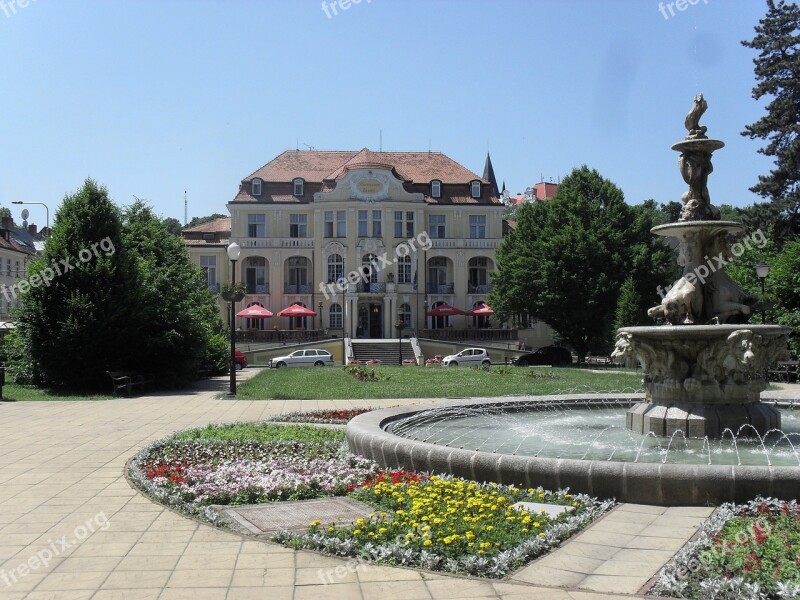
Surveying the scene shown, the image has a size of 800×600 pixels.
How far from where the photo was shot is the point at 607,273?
4775 cm

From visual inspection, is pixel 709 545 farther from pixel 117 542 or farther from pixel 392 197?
pixel 392 197

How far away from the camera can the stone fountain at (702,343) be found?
10.6 metres

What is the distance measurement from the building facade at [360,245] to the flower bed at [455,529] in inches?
2111

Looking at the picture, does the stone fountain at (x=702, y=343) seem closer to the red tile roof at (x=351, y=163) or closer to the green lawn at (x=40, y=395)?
the green lawn at (x=40, y=395)

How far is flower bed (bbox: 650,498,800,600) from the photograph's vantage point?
5344 mm

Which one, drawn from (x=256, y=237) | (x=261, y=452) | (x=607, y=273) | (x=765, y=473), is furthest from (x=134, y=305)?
(x=256, y=237)

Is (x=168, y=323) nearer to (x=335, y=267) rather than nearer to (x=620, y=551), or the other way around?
(x=620, y=551)

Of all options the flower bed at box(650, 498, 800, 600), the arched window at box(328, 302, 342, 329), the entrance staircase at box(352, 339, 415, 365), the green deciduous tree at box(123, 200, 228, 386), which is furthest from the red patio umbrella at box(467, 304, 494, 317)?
the flower bed at box(650, 498, 800, 600)

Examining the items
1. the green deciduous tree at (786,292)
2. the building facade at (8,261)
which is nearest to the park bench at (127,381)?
the green deciduous tree at (786,292)

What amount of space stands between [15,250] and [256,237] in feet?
61.7

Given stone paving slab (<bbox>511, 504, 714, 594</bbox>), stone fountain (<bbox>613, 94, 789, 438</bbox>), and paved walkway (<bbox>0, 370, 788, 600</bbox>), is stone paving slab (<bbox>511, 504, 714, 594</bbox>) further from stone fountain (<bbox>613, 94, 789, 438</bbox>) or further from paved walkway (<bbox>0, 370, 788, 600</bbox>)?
stone fountain (<bbox>613, 94, 789, 438</bbox>)

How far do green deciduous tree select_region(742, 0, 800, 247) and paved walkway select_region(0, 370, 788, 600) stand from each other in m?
42.5

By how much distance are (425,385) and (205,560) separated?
22.3 metres

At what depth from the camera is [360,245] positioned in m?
63.4
